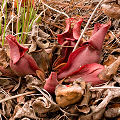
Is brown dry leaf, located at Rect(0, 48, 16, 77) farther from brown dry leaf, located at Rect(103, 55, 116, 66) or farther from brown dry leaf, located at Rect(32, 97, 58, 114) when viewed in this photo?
brown dry leaf, located at Rect(103, 55, 116, 66)

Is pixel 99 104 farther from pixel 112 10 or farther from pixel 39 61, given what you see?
pixel 112 10

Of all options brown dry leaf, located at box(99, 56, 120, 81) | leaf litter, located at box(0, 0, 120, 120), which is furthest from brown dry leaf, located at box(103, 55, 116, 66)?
brown dry leaf, located at box(99, 56, 120, 81)

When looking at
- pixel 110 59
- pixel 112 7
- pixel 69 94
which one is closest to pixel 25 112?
pixel 69 94

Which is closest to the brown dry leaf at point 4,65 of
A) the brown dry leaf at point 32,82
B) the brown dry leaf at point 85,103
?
the brown dry leaf at point 32,82

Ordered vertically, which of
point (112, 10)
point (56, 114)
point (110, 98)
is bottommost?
point (56, 114)

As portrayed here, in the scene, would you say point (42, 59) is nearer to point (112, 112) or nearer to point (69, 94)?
point (69, 94)

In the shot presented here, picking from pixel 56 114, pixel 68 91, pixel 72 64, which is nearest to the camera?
pixel 68 91

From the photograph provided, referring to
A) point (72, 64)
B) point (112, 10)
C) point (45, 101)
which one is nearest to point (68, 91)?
point (45, 101)
